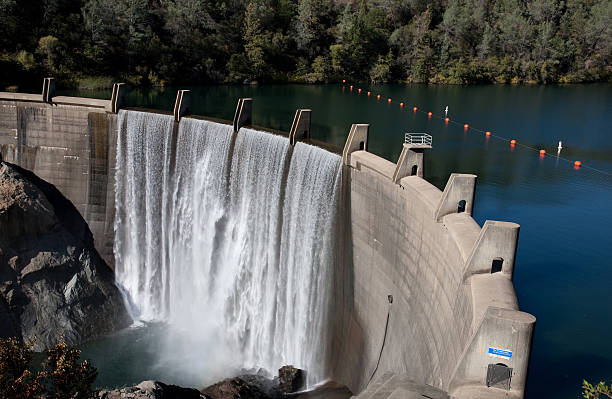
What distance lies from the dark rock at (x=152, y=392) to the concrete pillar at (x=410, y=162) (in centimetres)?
915

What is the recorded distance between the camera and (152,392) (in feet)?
57.0

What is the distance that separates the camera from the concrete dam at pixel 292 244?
12.7 meters

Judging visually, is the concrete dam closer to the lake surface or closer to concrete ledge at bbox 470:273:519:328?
concrete ledge at bbox 470:273:519:328

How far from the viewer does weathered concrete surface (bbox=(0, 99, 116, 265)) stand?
89.5 feet

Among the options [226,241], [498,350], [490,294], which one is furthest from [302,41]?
[498,350]

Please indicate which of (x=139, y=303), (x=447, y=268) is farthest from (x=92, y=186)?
(x=447, y=268)

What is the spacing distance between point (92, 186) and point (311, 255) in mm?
12352

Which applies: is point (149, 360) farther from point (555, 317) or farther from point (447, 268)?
point (555, 317)

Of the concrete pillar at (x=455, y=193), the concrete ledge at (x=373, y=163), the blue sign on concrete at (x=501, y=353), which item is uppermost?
the concrete ledge at (x=373, y=163)

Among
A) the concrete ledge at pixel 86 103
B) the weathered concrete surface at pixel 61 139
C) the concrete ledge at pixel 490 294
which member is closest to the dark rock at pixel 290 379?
the concrete ledge at pixel 490 294

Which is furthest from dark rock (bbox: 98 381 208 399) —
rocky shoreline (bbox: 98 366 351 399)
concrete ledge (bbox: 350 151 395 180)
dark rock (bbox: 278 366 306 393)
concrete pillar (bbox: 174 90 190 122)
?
concrete pillar (bbox: 174 90 190 122)

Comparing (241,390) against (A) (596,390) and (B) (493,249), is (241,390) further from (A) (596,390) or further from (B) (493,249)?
(A) (596,390)

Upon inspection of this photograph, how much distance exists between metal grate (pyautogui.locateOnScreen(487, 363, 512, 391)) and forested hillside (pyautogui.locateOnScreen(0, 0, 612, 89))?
49.3m

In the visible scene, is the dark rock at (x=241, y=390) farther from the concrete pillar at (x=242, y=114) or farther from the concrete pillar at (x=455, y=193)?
the concrete pillar at (x=242, y=114)
